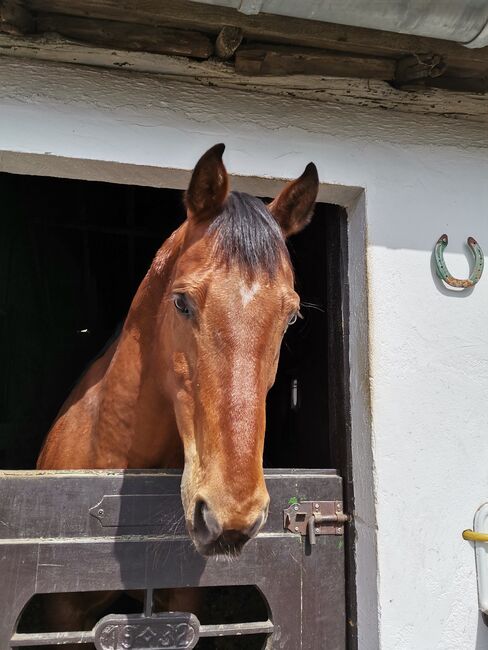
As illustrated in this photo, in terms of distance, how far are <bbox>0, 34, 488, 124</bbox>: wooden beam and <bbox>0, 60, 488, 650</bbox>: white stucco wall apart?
4 cm

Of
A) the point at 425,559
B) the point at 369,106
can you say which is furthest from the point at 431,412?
the point at 369,106

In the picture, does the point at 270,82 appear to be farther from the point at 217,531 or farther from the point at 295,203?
the point at 217,531

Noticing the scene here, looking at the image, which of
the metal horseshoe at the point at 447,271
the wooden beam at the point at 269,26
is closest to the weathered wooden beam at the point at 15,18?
the wooden beam at the point at 269,26

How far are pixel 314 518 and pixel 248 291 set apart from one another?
974 millimetres

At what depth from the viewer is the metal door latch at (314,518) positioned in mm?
1834

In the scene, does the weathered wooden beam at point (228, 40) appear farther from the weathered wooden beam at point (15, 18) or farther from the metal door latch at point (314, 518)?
the metal door latch at point (314, 518)

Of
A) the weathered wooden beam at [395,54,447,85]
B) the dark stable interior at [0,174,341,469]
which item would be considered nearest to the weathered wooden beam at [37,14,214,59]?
the weathered wooden beam at [395,54,447,85]

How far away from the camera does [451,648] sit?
5.92 ft

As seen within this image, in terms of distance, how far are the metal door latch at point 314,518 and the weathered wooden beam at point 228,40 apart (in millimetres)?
1652

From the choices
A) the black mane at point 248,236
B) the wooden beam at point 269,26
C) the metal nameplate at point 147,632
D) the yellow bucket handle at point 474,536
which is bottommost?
the metal nameplate at point 147,632

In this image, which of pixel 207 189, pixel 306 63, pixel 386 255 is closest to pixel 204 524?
pixel 207 189

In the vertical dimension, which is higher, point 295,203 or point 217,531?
point 295,203

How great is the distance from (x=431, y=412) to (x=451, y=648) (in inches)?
32.3

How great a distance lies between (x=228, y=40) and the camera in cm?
179
